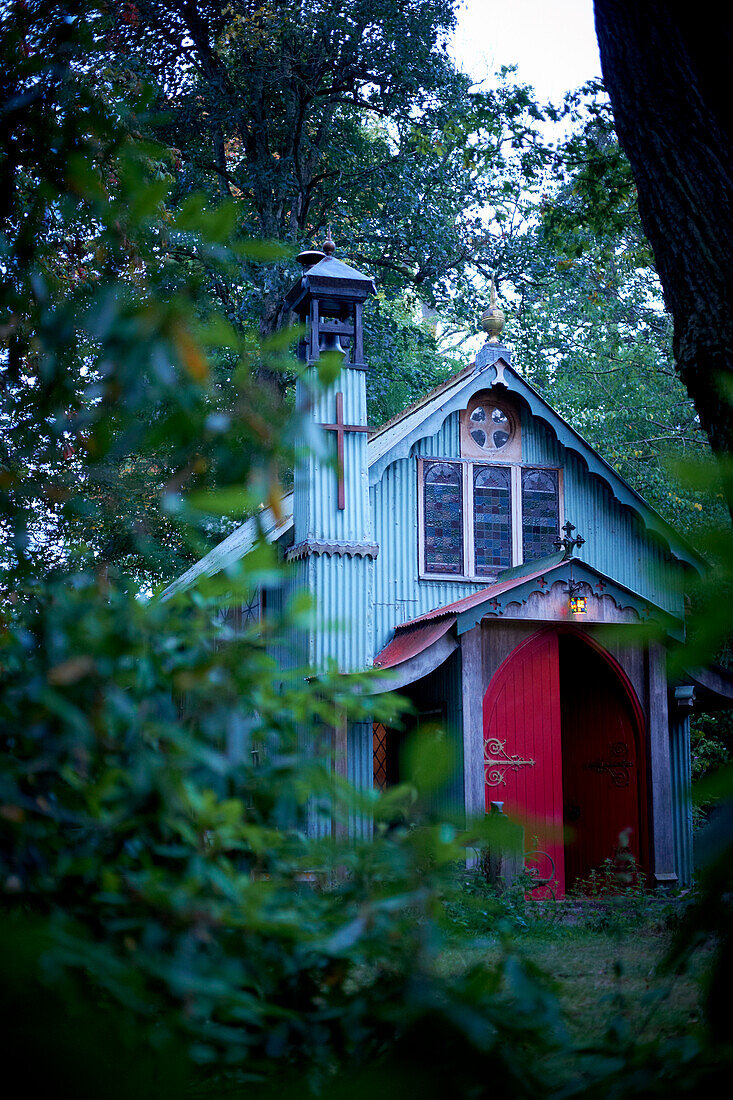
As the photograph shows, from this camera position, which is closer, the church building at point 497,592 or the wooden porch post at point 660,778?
the church building at point 497,592

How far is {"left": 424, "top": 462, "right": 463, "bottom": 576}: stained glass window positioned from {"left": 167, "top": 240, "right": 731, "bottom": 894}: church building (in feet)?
0.07

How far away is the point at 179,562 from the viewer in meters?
20.6

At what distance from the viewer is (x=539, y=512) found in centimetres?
1534

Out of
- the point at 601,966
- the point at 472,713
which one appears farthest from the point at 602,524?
the point at 601,966

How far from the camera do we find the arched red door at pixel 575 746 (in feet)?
43.4

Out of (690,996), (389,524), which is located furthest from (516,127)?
(690,996)

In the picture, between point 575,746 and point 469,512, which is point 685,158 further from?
point 575,746

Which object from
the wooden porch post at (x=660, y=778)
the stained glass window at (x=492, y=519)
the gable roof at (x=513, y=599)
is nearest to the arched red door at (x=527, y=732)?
the gable roof at (x=513, y=599)

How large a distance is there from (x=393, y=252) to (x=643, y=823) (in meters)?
15.2

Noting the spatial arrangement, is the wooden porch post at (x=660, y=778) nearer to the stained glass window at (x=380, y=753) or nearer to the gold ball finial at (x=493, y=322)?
the stained glass window at (x=380, y=753)

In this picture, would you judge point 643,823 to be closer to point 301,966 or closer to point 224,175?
point 301,966

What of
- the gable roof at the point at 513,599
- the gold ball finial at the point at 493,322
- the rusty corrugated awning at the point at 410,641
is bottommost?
the rusty corrugated awning at the point at 410,641

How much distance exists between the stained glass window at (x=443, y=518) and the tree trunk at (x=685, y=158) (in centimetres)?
1070

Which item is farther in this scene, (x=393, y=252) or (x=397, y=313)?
(x=397, y=313)
